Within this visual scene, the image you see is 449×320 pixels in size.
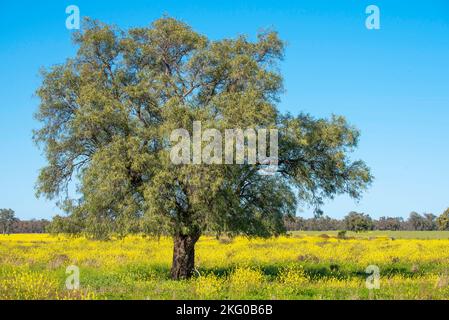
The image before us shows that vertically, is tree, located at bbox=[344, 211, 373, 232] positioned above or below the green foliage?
below

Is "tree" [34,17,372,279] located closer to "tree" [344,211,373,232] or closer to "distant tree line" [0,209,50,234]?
"tree" [344,211,373,232]

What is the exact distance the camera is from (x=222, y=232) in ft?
86.4

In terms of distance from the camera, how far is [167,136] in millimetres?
24531

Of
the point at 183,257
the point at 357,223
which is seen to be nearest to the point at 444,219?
the point at 357,223

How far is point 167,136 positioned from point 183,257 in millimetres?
7537

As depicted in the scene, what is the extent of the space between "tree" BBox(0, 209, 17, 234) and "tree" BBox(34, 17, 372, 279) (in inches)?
6728

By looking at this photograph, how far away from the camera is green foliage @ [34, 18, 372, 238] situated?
973 inches

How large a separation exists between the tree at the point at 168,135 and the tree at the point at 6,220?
170881 mm

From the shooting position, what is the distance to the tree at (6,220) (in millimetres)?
183512

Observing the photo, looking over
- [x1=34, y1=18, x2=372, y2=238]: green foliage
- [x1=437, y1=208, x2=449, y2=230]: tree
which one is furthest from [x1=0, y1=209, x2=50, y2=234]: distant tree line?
[x1=34, y1=18, x2=372, y2=238]: green foliage

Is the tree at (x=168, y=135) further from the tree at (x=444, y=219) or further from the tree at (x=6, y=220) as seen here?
the tree at (x=6, y=220)

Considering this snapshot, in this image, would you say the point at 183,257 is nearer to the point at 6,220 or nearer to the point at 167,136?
the point at 167,136
